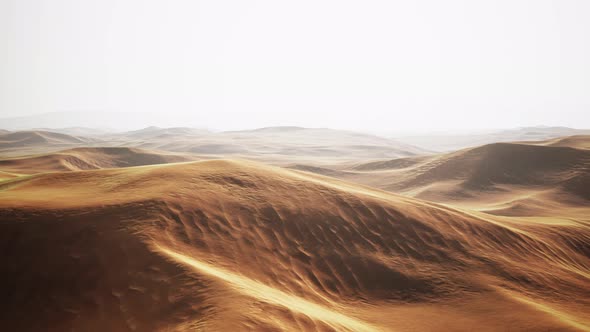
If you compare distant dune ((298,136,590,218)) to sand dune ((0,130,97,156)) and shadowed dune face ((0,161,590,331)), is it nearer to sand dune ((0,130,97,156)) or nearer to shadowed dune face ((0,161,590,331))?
shadowed dune face ((0,161,590,331))

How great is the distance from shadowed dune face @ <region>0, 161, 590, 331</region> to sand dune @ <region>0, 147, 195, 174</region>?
27.7m

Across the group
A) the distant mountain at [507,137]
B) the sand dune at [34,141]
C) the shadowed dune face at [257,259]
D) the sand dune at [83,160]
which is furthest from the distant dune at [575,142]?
the distant mountain at [507,137]

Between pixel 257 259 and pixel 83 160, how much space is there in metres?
38.9

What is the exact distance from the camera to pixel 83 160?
40.0 metres

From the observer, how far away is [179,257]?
7.02 m

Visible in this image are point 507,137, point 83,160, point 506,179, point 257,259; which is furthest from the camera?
point 507,137

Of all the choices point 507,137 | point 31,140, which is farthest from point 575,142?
point 507,137

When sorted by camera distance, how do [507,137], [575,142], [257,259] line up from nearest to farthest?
[257,259] → [575,142] → [507,137]

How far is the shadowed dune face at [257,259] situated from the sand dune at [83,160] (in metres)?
27.7

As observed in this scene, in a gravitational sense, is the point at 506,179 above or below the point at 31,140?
below

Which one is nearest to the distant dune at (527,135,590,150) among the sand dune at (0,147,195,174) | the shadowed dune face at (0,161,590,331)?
the shadowed dune face at (0,161,590,331)

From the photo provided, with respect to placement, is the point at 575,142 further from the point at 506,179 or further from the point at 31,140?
the point at 31,140

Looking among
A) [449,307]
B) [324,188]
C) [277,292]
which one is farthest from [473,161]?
[277,292]

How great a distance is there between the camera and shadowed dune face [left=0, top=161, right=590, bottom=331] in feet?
19.7
